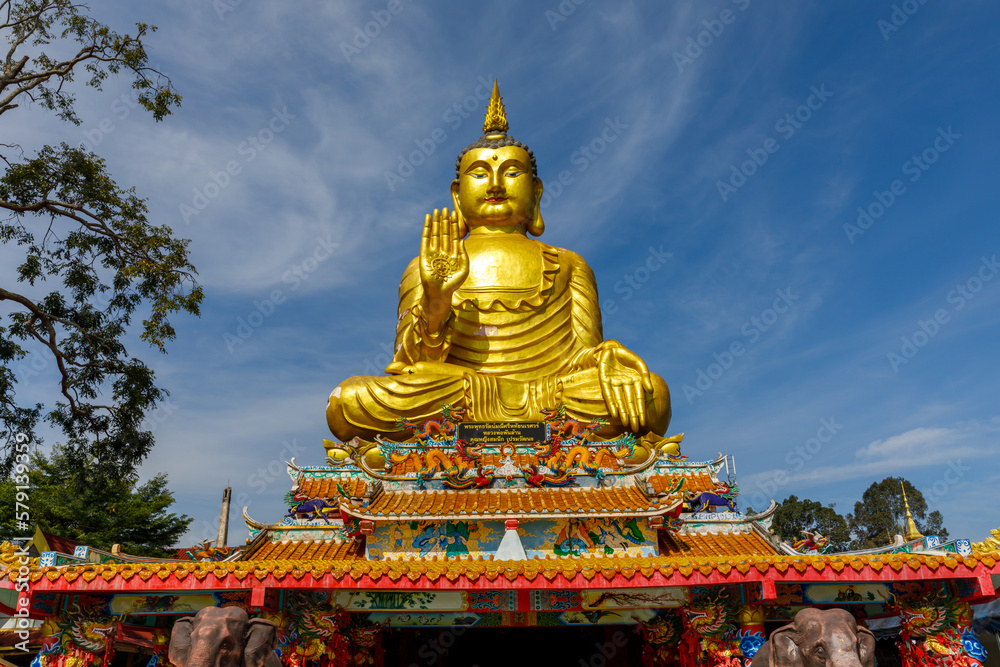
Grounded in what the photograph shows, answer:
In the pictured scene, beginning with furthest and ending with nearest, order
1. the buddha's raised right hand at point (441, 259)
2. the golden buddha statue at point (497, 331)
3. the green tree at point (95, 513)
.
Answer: the green tree at point (95, 513) → the buddha's raised right hand at point (441, 259) → the golden buddha statue at point (497, 331)

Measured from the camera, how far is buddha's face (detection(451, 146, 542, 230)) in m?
14.4

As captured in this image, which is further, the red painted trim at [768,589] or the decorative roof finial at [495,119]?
the decorative roof finial at [495,119]

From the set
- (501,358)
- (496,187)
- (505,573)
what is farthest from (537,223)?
(505,573)

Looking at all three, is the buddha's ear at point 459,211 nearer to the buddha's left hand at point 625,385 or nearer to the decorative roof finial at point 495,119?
the decorative roof finial at point 495,119

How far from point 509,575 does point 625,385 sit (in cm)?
576

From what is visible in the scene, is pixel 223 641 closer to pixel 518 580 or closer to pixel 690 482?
pixel 518 580

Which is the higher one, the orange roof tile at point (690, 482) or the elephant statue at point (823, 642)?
the orange roof tile at point (690, 482)

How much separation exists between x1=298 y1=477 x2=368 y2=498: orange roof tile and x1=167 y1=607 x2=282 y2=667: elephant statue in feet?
15.6

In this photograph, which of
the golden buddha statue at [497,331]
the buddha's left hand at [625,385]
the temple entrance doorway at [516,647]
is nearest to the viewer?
the temple entrance doorway at [516,647]

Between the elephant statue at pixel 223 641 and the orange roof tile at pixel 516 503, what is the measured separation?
9.42ft

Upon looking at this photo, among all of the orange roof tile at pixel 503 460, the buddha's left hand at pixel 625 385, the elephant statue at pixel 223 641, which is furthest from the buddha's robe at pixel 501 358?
the elephant statue at pixel 223 641

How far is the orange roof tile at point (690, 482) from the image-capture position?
9.80 metres

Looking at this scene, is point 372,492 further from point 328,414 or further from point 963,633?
point 963,633

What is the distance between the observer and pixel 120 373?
11.7 meters
